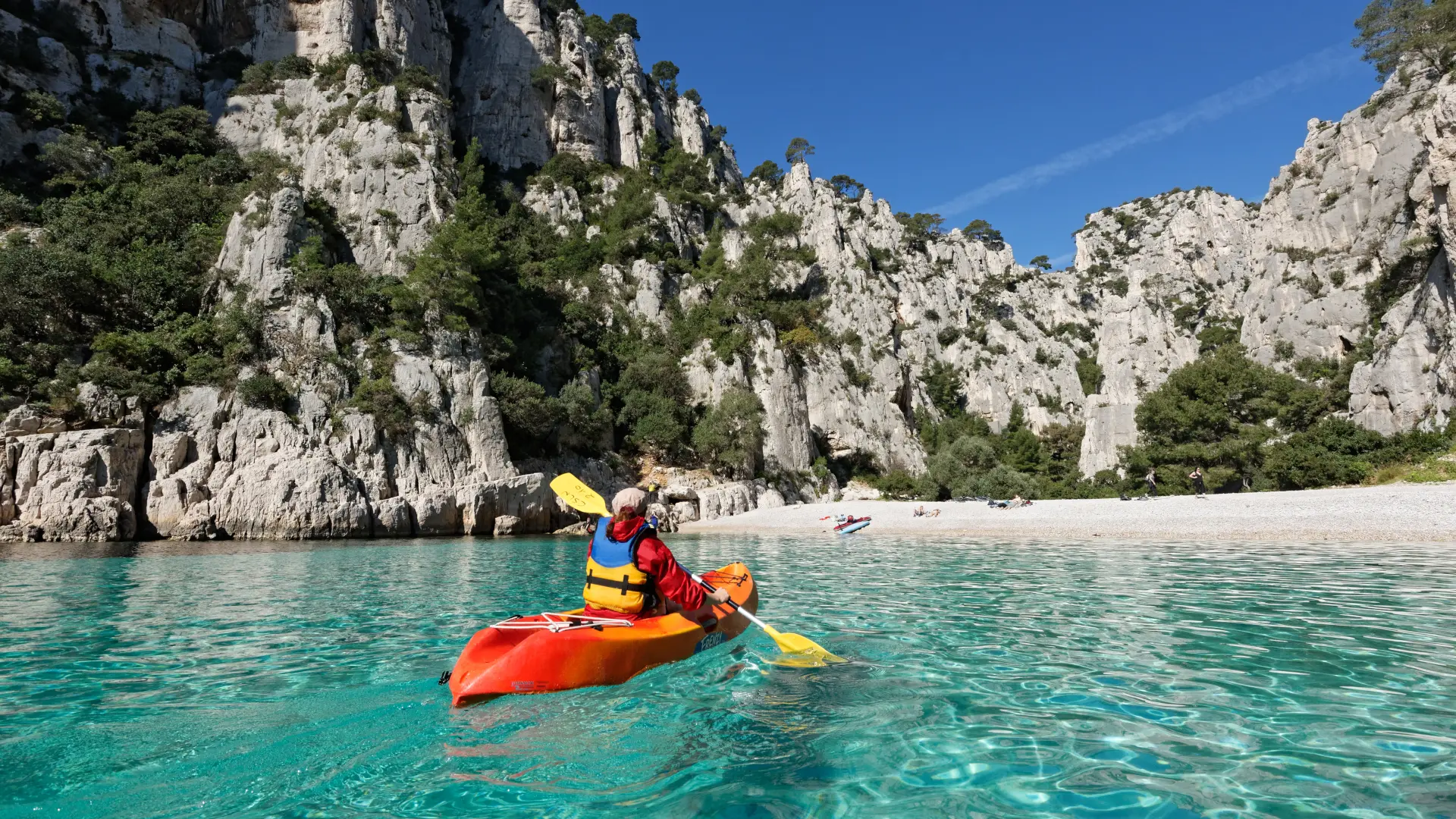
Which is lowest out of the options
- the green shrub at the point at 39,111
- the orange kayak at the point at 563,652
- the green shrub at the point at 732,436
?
the orange kayak at the point at 563,652

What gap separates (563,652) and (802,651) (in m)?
2.37

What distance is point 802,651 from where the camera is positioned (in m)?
6.51

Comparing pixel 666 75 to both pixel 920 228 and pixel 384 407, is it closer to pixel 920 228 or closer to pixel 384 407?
pixel 920 228

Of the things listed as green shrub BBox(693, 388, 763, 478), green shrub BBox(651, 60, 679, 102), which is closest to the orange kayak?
green shrub BBox(693, 388, 763, 478)

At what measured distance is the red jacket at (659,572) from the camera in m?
6.36

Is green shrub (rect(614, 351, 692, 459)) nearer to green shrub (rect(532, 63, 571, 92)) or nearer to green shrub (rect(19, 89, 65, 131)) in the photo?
green shrub (rect(532, 63, 571, 92))

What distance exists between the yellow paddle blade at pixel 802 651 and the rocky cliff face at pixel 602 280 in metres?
23.4

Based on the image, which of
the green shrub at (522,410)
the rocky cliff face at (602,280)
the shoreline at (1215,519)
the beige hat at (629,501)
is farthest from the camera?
the green shrub at (522,410)

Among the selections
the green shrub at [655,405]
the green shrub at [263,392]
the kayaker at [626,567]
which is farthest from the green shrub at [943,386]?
the kayaker at [626,567]

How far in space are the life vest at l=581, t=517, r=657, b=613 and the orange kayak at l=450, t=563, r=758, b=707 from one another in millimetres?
231

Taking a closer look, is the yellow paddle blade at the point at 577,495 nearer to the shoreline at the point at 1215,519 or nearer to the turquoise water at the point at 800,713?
the turquoise water at the point at 800,713

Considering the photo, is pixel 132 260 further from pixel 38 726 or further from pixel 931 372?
pixel 931 372

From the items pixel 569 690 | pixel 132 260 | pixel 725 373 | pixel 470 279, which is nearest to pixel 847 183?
pixel 725 373

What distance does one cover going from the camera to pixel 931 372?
219 feet
